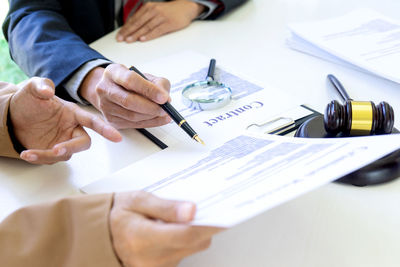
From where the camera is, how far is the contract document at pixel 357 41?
0.88 m

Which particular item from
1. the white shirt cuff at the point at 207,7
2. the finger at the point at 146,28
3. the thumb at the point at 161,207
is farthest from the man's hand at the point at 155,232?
the white shirt cuff at the point at 207,7

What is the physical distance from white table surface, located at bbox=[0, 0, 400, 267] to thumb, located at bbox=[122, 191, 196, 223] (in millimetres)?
93

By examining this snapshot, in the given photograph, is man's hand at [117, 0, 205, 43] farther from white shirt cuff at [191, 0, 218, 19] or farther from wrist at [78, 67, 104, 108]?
wrist at [78, 67, 104, 108]

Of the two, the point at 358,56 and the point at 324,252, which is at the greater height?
the point at 358,56

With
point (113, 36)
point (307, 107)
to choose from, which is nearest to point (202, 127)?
point (307, 107)

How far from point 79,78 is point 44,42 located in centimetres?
18

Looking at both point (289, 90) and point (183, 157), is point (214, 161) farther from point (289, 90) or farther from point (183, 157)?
point (289, 90)

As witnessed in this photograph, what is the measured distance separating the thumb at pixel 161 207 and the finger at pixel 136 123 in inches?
10.4

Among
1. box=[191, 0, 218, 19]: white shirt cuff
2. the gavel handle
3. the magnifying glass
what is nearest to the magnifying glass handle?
the magnifying glass

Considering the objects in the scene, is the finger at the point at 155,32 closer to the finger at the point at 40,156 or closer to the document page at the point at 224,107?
the document page at the point at 224,107

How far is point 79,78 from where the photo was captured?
864 millimetres

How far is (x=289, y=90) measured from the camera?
2.82 ft

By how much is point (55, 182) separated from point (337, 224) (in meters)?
0.42

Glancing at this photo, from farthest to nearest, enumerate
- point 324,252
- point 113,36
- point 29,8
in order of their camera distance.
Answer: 1. point 113,36
2. point 29,8
3. point 324,252
